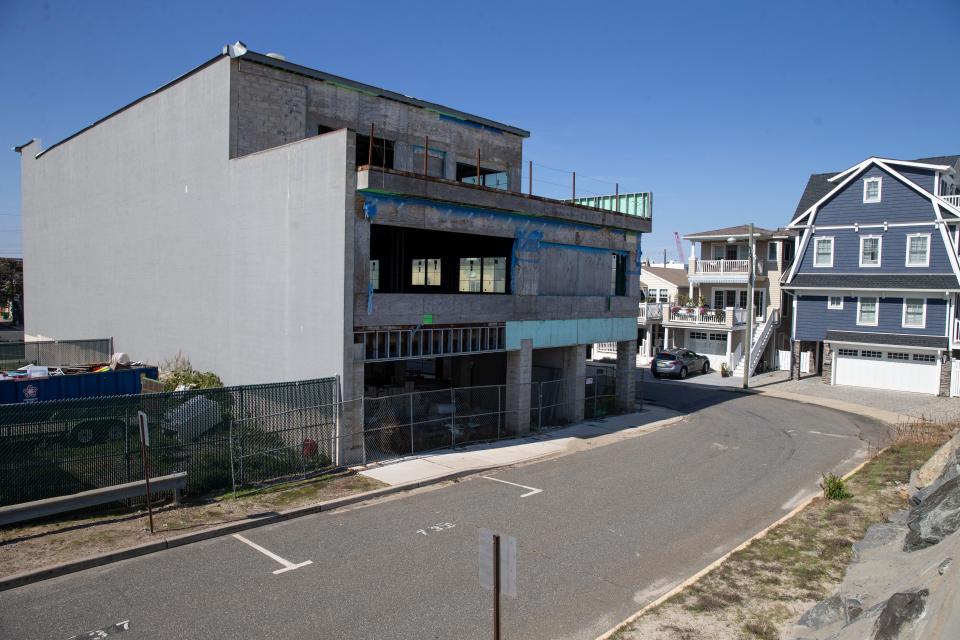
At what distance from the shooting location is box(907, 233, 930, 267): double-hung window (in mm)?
34484

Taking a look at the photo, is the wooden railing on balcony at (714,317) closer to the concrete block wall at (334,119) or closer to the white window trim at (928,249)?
the white window trim at (928,249)

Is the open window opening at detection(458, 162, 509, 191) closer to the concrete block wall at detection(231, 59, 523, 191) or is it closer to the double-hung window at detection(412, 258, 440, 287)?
the concrete block wall at detection(231, 59, 523, 191)

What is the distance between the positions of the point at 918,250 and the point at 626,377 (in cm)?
1944

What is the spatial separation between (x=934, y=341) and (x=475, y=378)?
24.2 metres

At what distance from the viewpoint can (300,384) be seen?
16344 millimetres

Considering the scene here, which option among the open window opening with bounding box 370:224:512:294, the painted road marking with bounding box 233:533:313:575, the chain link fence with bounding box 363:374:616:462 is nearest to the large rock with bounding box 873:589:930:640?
the painted road marking with bounding box 233:533:313:575

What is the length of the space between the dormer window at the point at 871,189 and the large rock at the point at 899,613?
36352 millimetres

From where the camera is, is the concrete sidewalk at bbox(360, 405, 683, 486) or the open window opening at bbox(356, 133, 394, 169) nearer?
the concrete sidewalk at bbox(360, 405, 683, 486)

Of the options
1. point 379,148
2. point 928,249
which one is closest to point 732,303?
point 928,249

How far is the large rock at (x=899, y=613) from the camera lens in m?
5.81

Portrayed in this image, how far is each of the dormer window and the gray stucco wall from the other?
1267 inches

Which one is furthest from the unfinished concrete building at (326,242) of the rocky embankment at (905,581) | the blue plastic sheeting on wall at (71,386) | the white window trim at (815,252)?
the white window trim at (815,252)

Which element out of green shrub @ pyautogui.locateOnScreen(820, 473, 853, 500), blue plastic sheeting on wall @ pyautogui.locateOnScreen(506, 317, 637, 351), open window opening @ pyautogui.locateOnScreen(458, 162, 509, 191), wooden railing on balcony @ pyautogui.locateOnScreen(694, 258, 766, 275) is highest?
open window opening @ pyautogui.locateOnScreen(458, 162, 509, 191)

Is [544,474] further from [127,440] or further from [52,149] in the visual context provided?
[52,149]
